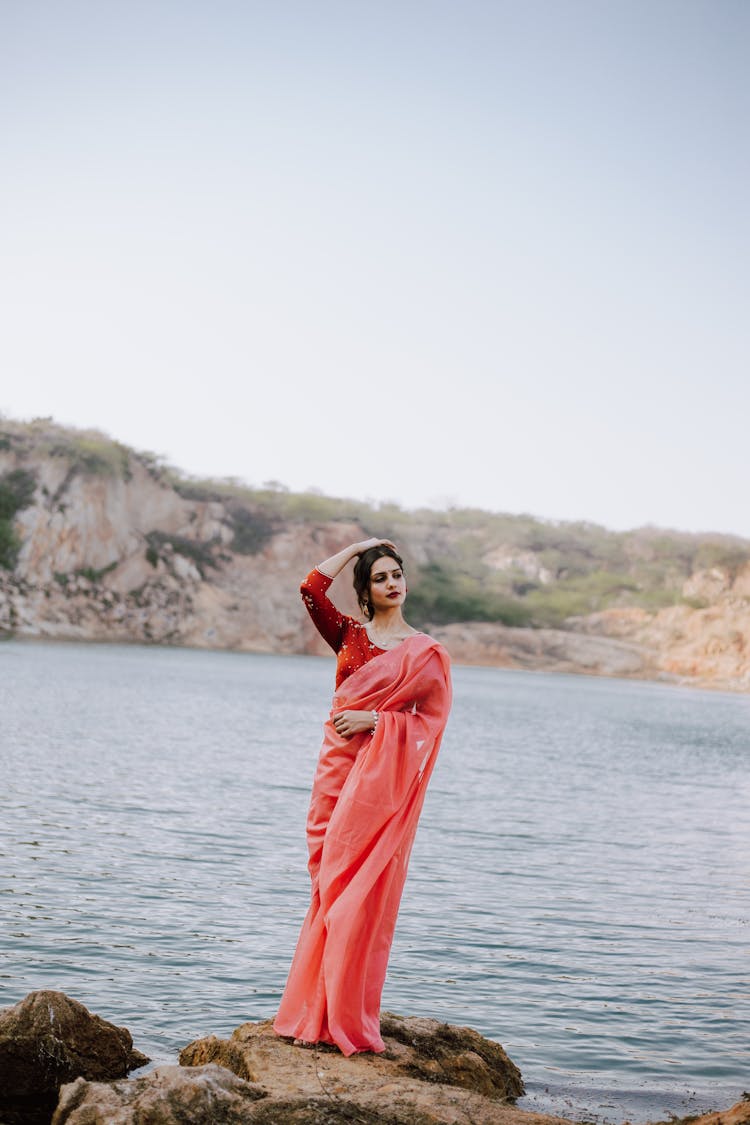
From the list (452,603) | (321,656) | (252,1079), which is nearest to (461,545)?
(452,603)

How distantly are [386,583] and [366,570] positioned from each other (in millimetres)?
95

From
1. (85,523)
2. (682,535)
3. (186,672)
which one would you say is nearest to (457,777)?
(186,672)

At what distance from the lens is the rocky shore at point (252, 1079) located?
3650 mm

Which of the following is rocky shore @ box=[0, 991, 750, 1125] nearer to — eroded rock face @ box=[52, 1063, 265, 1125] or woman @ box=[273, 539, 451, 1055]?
eroded rock face @ box=[52, 1063, 265, 1125]

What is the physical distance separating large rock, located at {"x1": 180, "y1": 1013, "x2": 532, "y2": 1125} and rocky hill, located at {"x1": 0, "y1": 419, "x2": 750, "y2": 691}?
33.9 m

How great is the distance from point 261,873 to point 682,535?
9146 cm

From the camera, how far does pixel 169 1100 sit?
3.61 m

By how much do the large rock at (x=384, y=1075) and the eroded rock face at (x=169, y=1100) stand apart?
0.09 m

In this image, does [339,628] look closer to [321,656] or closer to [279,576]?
[279,576]

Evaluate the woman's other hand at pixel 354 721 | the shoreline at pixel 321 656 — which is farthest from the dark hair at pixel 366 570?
the shoreline at pixel 321 656

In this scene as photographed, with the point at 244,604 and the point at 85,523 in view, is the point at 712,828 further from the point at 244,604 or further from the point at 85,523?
the point at 244,604

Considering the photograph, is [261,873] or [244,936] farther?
[261,873]

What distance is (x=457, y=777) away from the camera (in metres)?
19.1

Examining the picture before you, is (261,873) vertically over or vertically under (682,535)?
under
